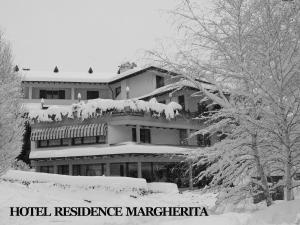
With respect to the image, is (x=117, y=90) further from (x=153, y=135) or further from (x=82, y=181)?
(x=82, y=181)

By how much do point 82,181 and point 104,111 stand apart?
764 centimetres

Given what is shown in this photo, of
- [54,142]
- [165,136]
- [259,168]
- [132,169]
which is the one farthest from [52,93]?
[259,168]

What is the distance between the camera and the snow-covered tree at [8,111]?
17.8 meters

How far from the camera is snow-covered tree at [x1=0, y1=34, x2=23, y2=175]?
17.8 m

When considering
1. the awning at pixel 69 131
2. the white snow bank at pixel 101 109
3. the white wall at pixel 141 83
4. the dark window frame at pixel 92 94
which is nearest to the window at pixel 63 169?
the awning at pixel 69 131

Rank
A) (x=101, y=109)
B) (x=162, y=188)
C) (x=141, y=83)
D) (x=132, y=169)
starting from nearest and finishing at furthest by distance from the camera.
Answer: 1. (x=162, y=188)
2. (x=101, y=109)
3. (x=132, y=169)
4. (x=141, y=83)

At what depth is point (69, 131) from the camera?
37.1 meters

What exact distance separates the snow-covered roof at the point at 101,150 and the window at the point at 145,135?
2803mm

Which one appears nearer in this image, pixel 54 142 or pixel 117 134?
pixel 117 134

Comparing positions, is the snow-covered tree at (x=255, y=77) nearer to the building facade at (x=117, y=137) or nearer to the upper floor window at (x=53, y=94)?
the building facade at (x=117, y=137)

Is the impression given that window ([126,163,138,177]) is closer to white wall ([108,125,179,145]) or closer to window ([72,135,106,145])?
white wall ([108,125,179,145])

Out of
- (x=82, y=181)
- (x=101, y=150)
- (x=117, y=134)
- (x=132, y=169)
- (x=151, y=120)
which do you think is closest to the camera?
(x=82, y=181)

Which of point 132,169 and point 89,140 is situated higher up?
point 89,140

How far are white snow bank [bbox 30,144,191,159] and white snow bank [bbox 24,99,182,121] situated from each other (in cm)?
297
